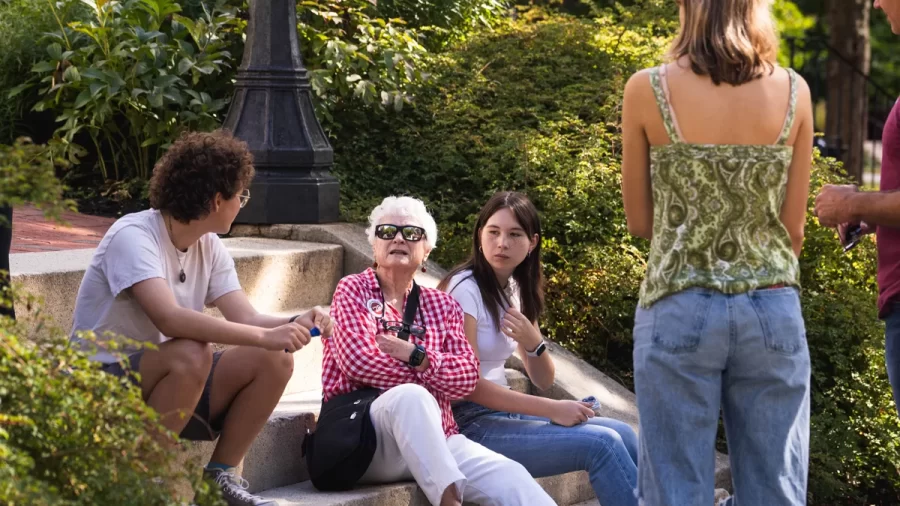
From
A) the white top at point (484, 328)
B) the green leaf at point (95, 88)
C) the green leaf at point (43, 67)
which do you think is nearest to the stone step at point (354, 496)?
the white top at point (484, 328)

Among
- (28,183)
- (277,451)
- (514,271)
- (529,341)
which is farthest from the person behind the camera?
(514,271)

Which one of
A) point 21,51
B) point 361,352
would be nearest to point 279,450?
point 361,352

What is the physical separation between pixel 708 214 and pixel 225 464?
6.14ft

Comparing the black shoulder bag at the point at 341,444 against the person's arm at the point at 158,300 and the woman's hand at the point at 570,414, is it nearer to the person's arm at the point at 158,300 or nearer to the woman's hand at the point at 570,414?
the person's arm at the point at 158,300

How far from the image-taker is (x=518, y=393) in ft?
14.1

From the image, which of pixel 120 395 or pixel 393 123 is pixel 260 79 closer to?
pixel 393 123

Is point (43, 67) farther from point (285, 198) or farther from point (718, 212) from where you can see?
point (718, 212)

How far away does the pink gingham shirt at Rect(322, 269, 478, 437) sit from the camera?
159 inches

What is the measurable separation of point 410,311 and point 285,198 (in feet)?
5.75

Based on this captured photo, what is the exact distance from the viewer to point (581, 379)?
5.33 meters

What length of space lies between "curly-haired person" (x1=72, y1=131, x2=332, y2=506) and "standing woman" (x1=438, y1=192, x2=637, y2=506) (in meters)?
0.80

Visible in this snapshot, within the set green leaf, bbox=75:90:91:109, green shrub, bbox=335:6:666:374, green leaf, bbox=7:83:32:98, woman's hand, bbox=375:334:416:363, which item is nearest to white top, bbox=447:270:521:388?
woman's hand, bbox=375:334:416:363

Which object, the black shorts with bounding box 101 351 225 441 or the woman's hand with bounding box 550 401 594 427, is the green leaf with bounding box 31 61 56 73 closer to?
the black shorts with bounding box 101 351 225 441

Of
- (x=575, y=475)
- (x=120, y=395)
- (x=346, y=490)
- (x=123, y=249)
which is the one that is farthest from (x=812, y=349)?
(x=120, y=395)
